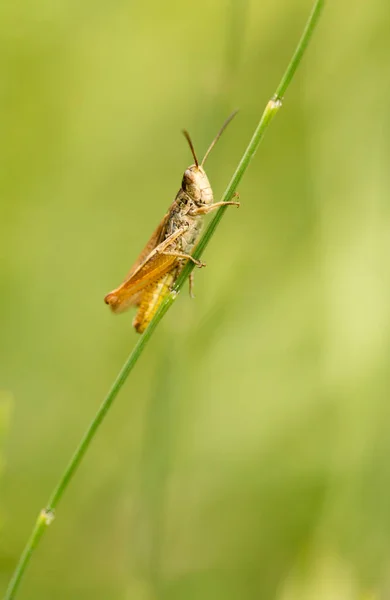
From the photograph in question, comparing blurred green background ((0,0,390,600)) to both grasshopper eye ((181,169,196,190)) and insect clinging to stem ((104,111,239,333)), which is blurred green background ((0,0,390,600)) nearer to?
insect clinging to stem ((104,111,239,333))

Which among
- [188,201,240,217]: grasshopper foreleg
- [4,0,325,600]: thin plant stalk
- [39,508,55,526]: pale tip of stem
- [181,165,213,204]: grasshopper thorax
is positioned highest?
[181,165,213,204]: grasshopper thorax

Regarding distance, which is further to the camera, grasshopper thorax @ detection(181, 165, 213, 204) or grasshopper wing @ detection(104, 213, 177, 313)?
grasshopper wing @ detection(104, 213, 177, 313)

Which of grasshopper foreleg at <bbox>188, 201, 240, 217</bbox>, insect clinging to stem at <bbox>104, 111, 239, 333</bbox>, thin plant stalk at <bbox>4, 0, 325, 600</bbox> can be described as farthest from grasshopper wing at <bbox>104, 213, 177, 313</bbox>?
thin plant stalk at <bbox>4, 0, 325, 600</bbox>

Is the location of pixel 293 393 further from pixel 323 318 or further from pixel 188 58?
pixel 188 58

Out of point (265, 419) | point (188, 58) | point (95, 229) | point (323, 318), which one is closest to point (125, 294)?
point (323, 318)

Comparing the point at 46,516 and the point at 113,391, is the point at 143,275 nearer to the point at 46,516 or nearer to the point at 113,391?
the point at 113,391

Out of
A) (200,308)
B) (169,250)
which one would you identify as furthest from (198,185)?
(200,308)

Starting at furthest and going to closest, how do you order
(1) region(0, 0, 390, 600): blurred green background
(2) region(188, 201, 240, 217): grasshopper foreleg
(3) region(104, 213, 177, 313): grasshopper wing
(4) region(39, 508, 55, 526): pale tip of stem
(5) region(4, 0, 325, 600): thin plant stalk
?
(1) region(0, 0, 390, 600): blurred green background < (3) region(104, 213, 177, 313): grasshopper wing < (2) region(188, 201, 240, 217): grasshopper foreleg < (4) region(39, 508, 55, 526): pale tip of stem < (5) region(4, 0, 325, 600): thin plant stalk

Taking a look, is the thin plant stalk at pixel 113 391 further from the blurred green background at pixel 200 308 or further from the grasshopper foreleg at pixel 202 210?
the blurred green background at pixel 200 308
